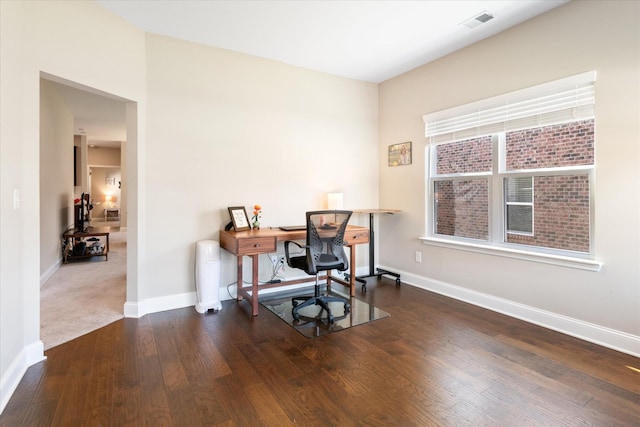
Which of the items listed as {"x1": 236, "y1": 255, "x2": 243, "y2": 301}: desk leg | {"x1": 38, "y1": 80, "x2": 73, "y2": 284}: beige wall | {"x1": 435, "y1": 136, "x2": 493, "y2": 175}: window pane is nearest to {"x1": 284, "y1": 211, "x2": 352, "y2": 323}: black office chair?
{"x1": 236, "y1": 255, "x2": 243, "y2": 301}: desk leg

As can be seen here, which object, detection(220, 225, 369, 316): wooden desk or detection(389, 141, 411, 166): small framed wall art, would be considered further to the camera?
detection(389, 141, 411, 166): small framed wall art

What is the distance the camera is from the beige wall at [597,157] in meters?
2.42

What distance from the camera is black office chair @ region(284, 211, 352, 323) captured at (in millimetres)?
3072

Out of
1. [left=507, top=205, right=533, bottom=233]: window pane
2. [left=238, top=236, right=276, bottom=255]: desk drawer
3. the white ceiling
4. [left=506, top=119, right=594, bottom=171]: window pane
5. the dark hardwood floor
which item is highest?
the white ceiling

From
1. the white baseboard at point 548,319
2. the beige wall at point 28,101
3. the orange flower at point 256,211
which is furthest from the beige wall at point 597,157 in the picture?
the beige wall at point 28,101

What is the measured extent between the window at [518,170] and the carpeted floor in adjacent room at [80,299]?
372 centimetres

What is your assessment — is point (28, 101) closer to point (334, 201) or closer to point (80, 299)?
point (80, 299)

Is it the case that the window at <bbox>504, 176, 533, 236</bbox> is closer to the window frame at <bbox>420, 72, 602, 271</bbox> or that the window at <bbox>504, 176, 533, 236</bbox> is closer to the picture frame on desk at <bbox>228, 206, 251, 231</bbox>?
the window frame at <bbox>420, 72, 602, 271</bbox>

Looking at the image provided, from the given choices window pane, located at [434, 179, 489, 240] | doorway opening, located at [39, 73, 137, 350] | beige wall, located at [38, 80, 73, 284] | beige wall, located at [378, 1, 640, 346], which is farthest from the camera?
beige wall, located at [38, 80, 73, 284]

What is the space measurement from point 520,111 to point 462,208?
1160 mm

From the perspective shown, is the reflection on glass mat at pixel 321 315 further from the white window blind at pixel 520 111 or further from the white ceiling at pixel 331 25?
the white ceiling at pixel 331 25

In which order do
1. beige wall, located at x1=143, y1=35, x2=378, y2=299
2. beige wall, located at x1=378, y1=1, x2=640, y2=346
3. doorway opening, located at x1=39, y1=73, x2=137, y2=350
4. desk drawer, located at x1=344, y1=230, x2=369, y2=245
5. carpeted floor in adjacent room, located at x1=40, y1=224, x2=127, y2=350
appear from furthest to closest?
1. desk drawer, located at x1=344, y1=230, x2=369, y2=245
2. beige wall, located at x1=143, y1=35, x2=378, y2=299
3. doorway opening, located at x1=39, y1=73, x2=137, y2=350
4. carpeted floor in adjacent room, located at x1=40, y1=224, x2=127, y2=350
5. beige wall, located at x1=378, y1=1, x2=640, y2=346

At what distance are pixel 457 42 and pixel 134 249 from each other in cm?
385

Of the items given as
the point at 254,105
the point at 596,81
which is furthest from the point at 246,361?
the point at 596,81
